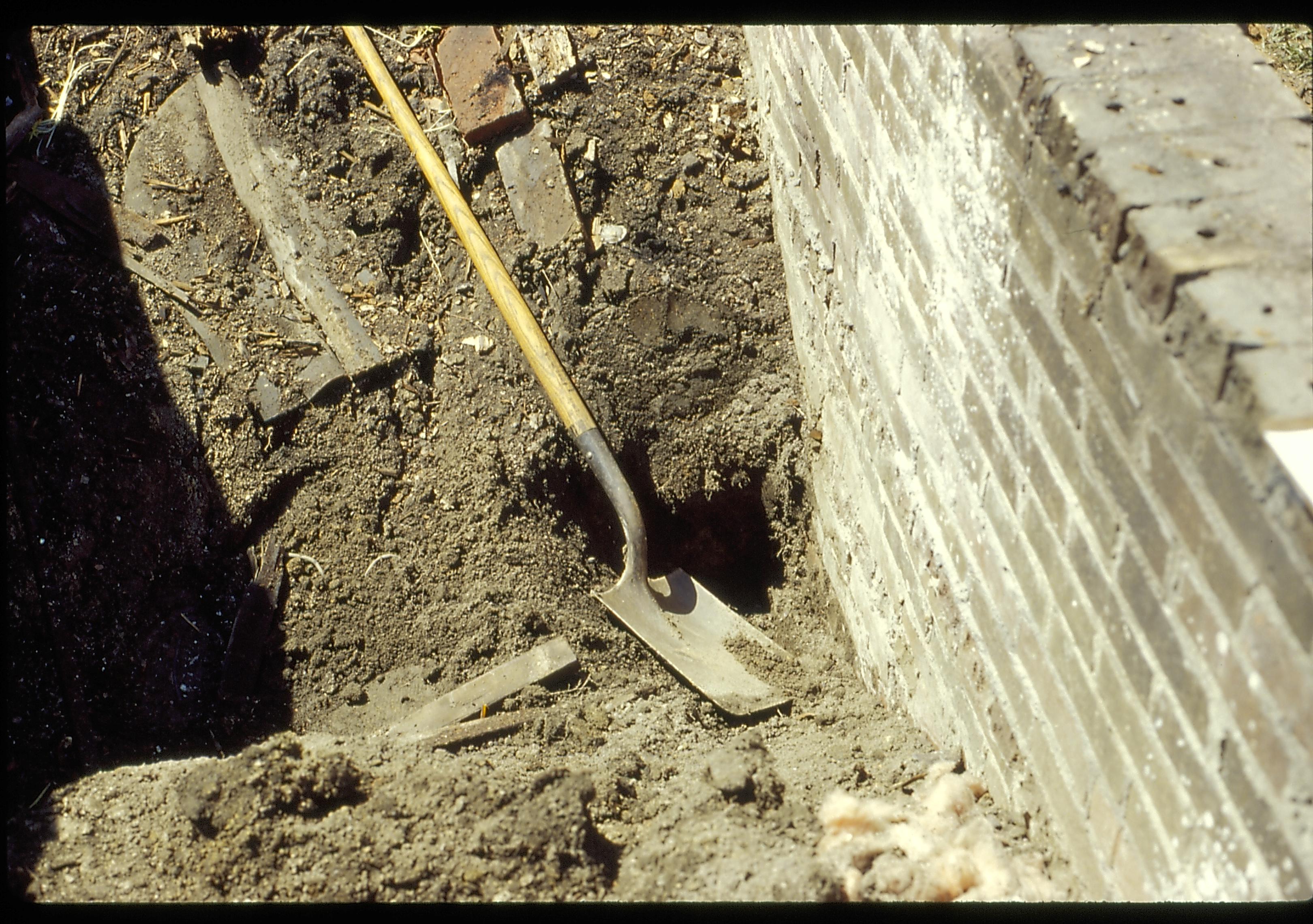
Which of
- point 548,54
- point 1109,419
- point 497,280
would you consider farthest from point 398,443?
point 1109,419

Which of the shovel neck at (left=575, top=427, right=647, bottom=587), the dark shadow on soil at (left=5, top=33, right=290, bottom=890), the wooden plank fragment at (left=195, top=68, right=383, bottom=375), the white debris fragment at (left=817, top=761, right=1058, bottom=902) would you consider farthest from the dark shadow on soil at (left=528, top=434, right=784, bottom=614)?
the white debris fragment at (left=817, top=761, right=1058, bottom=902)

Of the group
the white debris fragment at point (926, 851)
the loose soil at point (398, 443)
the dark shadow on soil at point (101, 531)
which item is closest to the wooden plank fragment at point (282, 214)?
the loose soil at point (398, 443)

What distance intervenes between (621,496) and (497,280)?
88 centimetres

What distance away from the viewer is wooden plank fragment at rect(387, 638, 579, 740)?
8.93 ft

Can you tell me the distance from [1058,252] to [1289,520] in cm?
58

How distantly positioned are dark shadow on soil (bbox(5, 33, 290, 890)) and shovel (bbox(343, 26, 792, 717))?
1.03 metres

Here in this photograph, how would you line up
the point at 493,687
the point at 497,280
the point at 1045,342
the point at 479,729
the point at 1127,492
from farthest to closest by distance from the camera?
the point at 497,280 < the point at 493,687 < the point at 479,729 < the point at 1045,342 < the point at 1127,492

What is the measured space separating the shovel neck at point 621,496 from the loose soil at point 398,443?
0.13 metres

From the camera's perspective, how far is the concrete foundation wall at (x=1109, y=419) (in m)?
1.09

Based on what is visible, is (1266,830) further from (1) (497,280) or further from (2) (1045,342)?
(1) (497,280)

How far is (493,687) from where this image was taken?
280cm

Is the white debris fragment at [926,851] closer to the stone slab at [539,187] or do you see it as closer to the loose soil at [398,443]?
the loose soil at [398,443]

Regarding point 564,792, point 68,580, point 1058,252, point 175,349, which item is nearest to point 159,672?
point 68,580

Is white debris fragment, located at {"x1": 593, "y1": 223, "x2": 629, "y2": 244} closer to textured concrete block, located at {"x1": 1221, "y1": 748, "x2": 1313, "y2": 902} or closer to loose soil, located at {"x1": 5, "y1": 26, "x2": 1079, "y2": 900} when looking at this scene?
loose soil, located at {"x1": 5, "y1": 26, "x2": 1079, "y2": 900}
